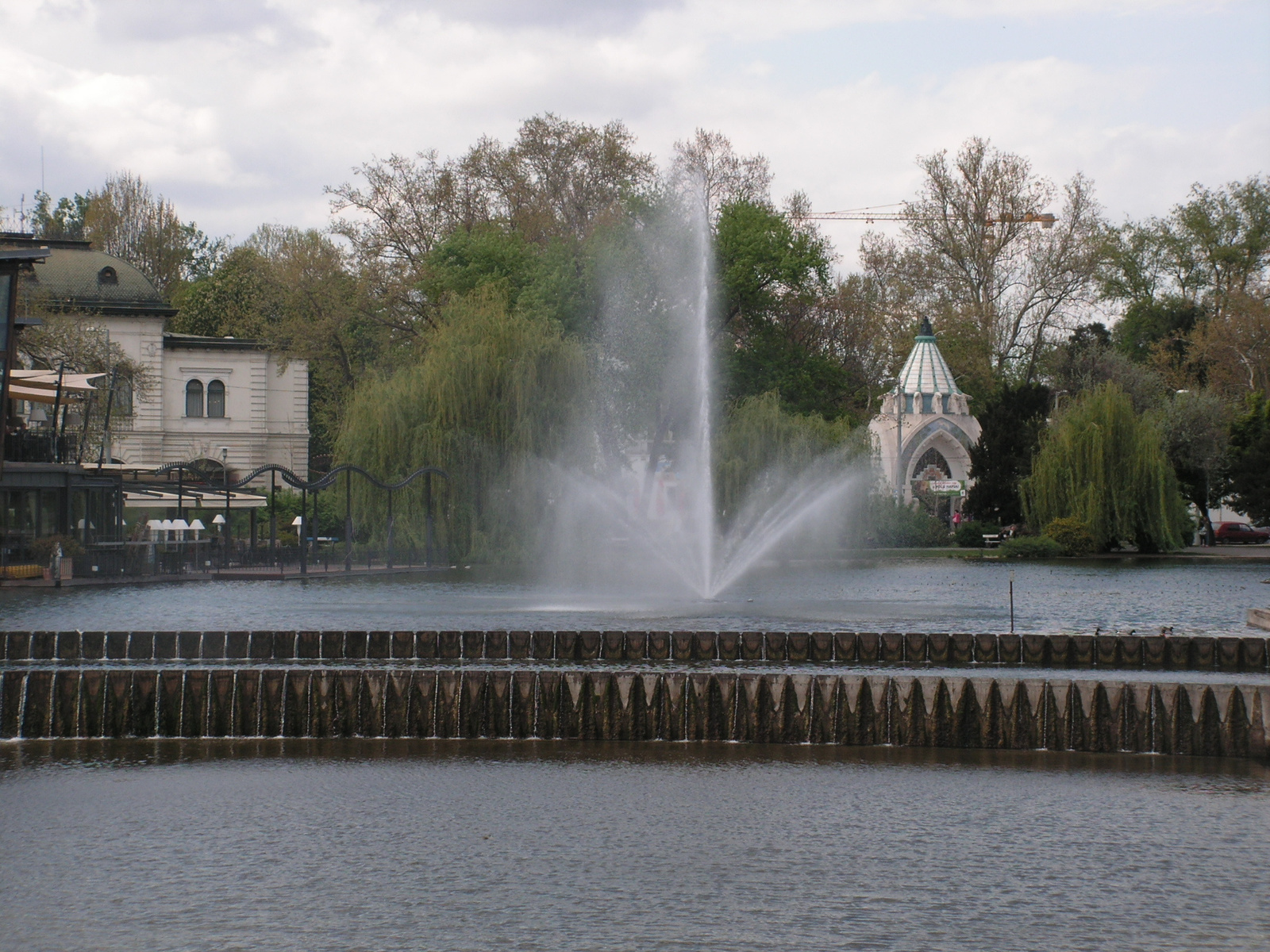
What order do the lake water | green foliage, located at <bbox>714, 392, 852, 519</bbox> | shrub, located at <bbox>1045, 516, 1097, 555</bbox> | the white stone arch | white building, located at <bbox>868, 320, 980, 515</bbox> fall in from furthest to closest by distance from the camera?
the white stone arch, white building, located at <bbox>868, 320, 980, 515</bbox>, shrub, located at <bbox>1045, 516, 1097, 555</bbox>, green foliage, located at <bbox>714, 392, 852, 519</bbox>, the lake water

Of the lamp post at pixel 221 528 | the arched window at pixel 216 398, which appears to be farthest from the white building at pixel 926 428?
the arched window at pixel 216 398

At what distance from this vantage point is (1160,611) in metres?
34.1

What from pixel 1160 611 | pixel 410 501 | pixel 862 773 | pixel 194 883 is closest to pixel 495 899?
pixel 194 883

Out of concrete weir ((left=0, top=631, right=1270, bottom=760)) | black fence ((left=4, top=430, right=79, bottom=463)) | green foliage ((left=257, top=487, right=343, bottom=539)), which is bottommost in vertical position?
concrete weir ((left=0, top=631, right=1270, bottom=760))

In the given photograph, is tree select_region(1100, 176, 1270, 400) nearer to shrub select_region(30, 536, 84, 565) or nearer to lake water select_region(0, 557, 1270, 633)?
lake water select_region(0, 557, 1270, 633)

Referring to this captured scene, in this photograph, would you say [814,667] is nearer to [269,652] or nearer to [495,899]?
[269,652]

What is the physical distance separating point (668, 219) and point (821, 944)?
53.5 metres

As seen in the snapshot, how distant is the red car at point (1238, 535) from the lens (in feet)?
262

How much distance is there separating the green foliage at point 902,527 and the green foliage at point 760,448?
917cm

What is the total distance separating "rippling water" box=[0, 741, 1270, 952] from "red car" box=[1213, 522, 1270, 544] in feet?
224

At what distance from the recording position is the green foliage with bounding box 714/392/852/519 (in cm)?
5675

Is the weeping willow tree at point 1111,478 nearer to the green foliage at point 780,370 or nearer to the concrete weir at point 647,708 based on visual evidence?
the green foliage at point 780,370

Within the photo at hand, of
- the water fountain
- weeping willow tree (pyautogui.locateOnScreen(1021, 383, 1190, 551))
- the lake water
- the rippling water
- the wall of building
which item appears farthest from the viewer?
the wall of building

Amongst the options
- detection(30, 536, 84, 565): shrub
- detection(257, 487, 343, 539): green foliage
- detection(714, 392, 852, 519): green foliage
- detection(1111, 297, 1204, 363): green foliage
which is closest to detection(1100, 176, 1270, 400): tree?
detection(1111, 297, 1204, 363): green foliage
